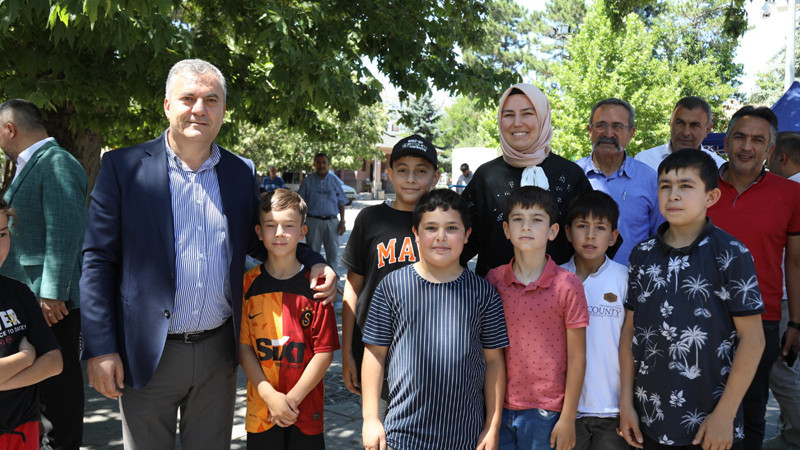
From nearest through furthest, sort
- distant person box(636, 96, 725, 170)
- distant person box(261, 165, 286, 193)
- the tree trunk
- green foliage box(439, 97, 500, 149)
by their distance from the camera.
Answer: distant person box(636, 96, 725, 170)
the tree trunk
distant person box(261, 165, 286, 193)
green foliage box(439, 97, 500, 149)

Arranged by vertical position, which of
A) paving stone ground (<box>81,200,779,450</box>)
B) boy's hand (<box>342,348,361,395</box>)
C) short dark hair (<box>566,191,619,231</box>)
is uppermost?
short dark hair (<box>566,191,619,231</box>)

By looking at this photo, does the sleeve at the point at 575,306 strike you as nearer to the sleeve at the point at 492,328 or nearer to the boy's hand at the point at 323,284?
the sleeve at the point at 492,328

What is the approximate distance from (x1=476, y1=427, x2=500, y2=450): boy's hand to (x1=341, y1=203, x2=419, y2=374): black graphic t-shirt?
2.55 feet

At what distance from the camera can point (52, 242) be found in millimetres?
3443

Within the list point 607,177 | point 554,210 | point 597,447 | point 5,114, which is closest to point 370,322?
point 554,210

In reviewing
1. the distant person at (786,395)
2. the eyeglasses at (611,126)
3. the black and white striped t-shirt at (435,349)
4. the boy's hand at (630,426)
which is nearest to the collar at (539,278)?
the black and white striped t-shirt at (435,349)

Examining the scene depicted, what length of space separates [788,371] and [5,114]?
208 inches

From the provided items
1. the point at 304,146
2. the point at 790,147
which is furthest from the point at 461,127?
the point at 790,147

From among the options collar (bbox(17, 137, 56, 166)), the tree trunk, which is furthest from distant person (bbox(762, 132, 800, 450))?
the tree trunk

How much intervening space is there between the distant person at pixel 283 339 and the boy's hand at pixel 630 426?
138 cm

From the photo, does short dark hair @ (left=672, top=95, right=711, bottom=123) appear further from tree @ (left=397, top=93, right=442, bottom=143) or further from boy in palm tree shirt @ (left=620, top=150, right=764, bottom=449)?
tree @ (left=397, top=93, right=442, bottom=143)

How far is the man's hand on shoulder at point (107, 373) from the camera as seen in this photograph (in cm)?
249

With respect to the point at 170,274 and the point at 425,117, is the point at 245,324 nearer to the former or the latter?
the point at 170,274

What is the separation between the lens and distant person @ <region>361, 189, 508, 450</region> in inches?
98.5
